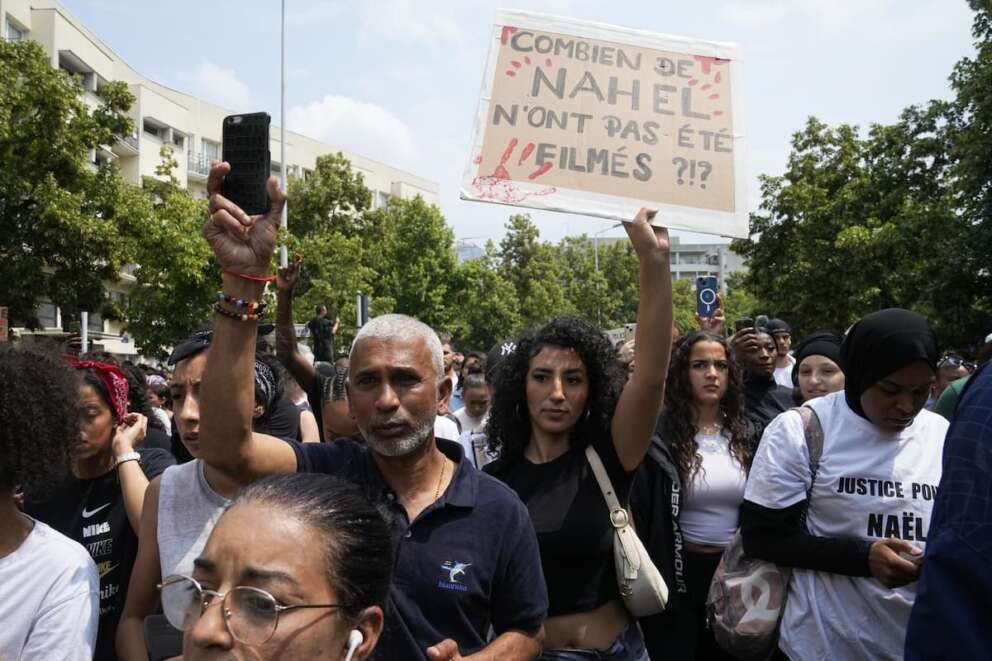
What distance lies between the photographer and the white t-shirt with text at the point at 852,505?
3006 millimetres

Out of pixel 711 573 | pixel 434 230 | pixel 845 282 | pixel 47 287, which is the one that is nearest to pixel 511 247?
pixel 434 230

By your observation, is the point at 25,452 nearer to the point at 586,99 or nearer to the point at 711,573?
the point at 586,99

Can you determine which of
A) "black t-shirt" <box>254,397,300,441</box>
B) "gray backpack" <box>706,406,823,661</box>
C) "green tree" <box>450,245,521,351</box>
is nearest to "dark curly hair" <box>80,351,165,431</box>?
"black t-shirt" <box>254,397,300,441</box>

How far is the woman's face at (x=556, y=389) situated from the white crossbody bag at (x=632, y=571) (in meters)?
0.37

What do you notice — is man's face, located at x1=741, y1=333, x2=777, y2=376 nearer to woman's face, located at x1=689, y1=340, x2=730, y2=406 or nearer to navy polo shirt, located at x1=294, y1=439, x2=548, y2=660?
woman's face, located at x1=689, y1=340, x2=730, y2=406

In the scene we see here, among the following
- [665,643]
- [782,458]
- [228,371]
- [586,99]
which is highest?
[586,99]

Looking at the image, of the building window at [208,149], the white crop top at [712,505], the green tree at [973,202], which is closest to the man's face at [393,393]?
the white crop top at [712,505]

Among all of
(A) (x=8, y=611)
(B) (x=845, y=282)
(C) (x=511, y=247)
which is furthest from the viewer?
(C) (x=511, y=247)

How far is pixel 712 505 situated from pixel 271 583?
9.50 ft

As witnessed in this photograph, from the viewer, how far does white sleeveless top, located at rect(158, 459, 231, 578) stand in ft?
8.55

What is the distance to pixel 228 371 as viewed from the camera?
2227 mm

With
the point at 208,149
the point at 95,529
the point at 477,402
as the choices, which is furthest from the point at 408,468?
the point at 208,149

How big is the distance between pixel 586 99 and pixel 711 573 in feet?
6.93

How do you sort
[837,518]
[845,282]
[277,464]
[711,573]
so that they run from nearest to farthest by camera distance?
[277,464], [837,518], [711,573], [845,282]
